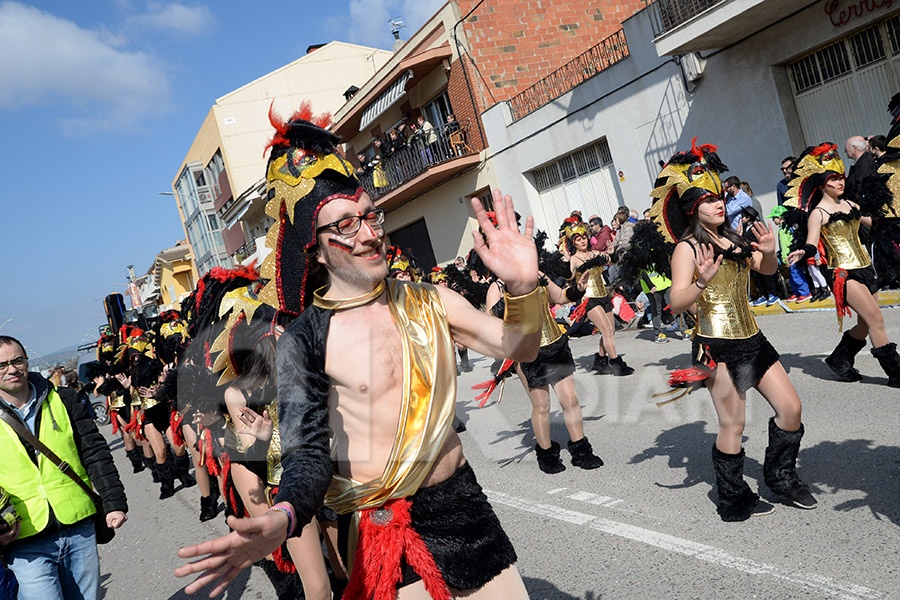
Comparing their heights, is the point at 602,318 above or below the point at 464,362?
above

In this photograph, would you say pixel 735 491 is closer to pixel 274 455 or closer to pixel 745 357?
pixel 745 357

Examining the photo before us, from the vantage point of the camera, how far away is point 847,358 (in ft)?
23.2

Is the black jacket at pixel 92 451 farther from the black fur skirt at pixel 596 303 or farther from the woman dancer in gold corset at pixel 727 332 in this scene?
the black fur skirt at pixel 596 303

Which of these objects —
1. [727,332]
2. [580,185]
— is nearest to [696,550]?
[727,332]

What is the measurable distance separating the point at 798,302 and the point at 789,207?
4413mm

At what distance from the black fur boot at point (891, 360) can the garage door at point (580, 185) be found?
37.6 feet

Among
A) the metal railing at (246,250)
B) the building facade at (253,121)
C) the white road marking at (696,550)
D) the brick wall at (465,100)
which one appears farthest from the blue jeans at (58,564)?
the metal railing at (246,250)

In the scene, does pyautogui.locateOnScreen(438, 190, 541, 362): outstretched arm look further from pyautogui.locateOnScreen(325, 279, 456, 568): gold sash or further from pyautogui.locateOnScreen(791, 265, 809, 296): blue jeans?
pyautogui.locateOnScreen(791, 265, 809, 296): blue jeans

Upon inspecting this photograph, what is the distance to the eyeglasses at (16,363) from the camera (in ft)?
14.3

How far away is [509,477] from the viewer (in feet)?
22.8

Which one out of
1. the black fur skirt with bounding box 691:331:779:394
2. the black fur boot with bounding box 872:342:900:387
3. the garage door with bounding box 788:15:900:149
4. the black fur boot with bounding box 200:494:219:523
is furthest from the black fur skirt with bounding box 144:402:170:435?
the garage door with bounding box 788:15:900:149

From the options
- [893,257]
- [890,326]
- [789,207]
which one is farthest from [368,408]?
[890,326]

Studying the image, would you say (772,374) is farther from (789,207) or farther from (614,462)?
(789,207)

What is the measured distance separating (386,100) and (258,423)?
2061 centimetres
